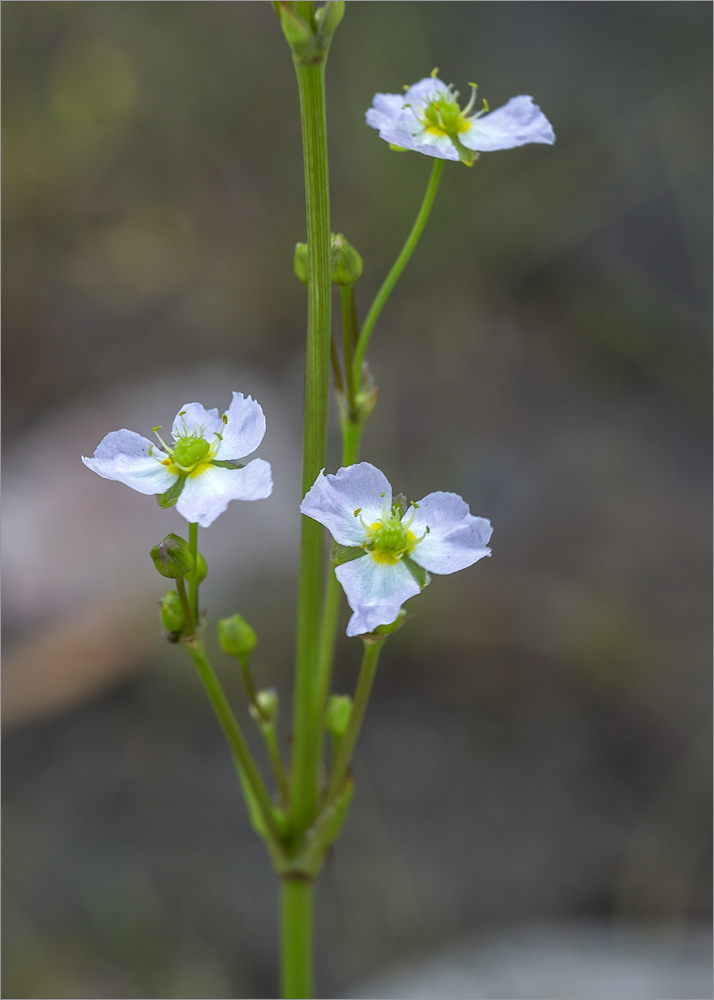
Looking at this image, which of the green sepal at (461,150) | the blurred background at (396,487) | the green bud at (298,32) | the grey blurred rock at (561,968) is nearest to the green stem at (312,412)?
the green bud at (298,32)

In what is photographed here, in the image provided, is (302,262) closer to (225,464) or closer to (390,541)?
(225,464)

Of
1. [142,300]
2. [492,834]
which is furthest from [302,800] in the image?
[142,300]

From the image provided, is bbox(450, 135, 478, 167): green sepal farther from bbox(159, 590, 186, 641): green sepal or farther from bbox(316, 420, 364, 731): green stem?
bbox(159, 590, 186, 641): green sepal

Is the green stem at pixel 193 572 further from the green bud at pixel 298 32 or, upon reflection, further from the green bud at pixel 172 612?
the green bud at pixel 298 32

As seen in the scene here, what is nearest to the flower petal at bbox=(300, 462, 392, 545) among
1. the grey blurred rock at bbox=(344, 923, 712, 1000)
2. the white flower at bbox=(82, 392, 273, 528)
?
the white flower at bbox=(82, 392, 273, 528)

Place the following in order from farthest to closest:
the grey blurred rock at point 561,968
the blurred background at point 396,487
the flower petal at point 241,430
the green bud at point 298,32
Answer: the blurred background at point 396,487, the grey blurred rock at point 561,968, the flower petal at point 241,430, the green bud at point 298,32

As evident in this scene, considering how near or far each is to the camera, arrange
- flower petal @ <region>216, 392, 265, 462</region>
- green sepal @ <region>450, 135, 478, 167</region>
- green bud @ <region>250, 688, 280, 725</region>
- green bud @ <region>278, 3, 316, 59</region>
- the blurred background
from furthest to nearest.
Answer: the blurred background
green bud @ <region>250, 688, 280, 725</region>
green sepal @ <region>450, 135, 478, 167</region>
flower petal @ <region>216, 392, 265, 462</region>
green bud @ <region>278, 3, 316, 59</region>

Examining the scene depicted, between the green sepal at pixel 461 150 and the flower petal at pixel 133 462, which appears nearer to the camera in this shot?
the flower petal at pixel 133 462

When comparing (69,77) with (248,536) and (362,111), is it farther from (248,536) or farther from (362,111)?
(248,536)
